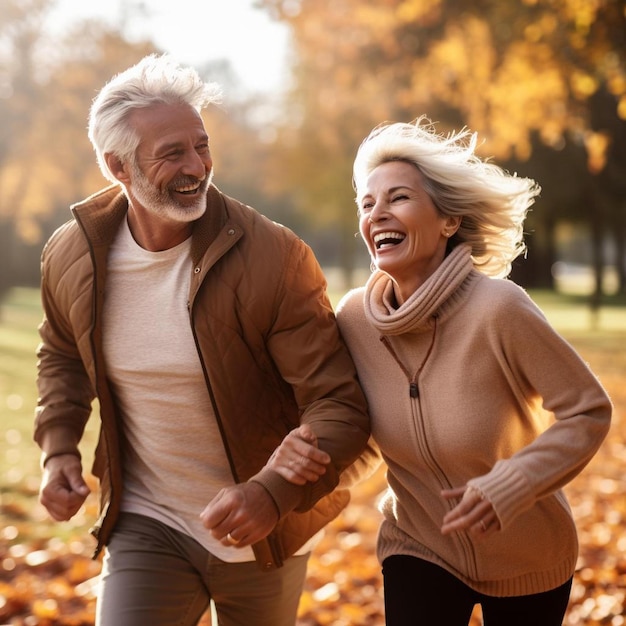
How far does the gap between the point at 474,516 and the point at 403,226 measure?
1.02 meters

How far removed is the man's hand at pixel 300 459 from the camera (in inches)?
Result: 123

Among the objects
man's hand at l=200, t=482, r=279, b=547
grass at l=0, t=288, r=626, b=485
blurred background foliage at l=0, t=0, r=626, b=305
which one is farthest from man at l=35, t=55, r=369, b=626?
grass at l=0, t=288, r=626, b=485

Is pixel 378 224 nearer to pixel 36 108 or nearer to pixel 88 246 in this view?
pixel 88 246

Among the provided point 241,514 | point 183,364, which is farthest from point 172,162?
point 241,514

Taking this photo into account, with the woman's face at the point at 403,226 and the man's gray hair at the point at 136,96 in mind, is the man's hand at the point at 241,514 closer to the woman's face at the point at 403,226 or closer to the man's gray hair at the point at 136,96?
the woman's face at the point at 403,226

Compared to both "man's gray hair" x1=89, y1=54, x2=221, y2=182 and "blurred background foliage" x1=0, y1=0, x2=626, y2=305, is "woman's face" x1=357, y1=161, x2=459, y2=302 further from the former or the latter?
"man's gray hair" x1=89, y1=54, x2=221, y2=182

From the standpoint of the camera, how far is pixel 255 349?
11.4 feet

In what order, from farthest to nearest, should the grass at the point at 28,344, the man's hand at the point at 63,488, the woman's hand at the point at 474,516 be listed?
1. the grass at the point at 28,344
2. the man's hand at the point at 63,488
3. the woman's hand at the point at 474,516

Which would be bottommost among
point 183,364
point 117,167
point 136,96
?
point 183,364

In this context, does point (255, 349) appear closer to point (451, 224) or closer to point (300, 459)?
point (300, 459)

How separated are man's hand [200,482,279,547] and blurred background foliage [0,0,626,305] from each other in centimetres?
153

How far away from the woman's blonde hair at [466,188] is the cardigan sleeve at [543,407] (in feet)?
1.45

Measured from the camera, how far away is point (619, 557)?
6617mm

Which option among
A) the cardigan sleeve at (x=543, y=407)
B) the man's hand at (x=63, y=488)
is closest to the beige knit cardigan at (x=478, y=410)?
the cardigan sleeve at (x=543, y=407)
